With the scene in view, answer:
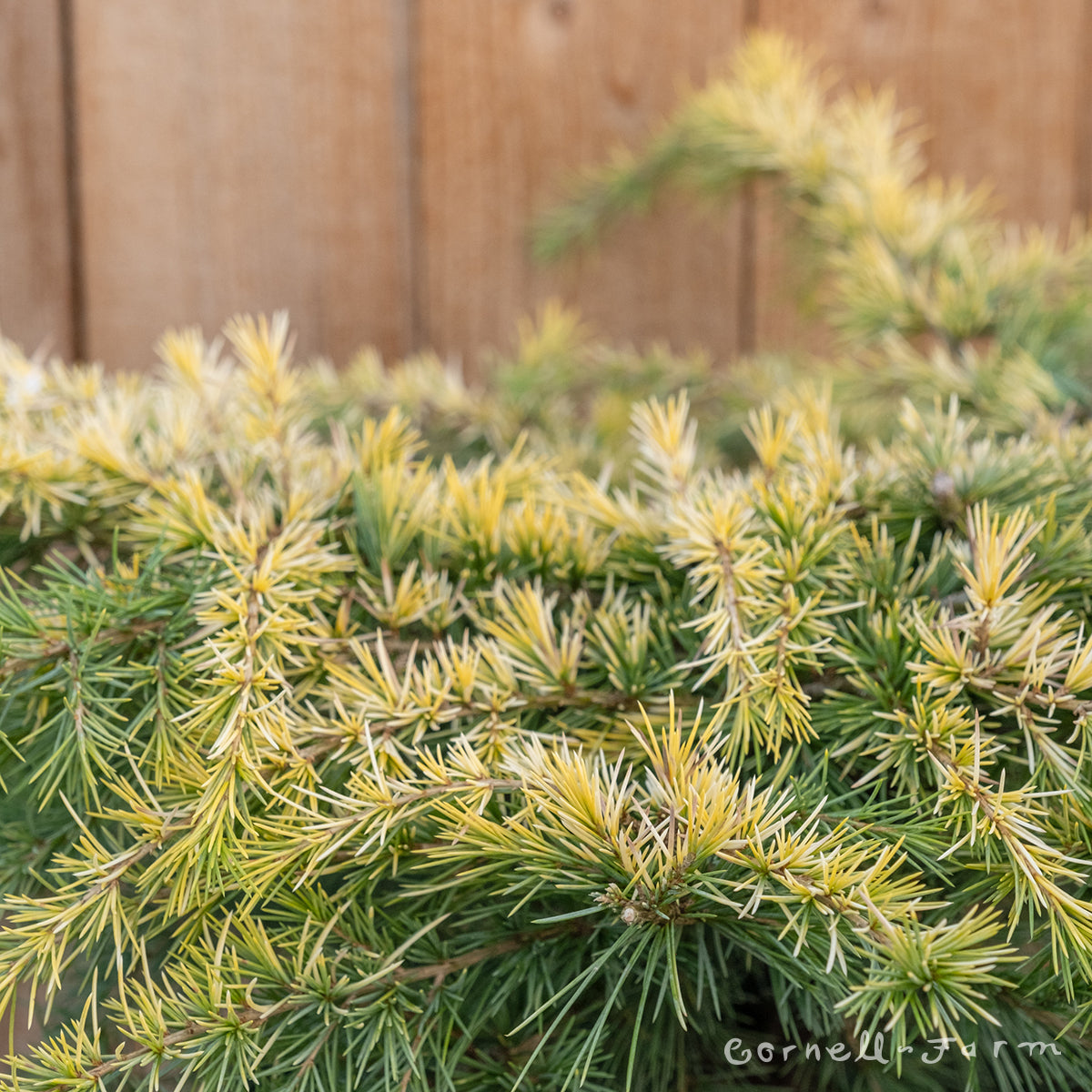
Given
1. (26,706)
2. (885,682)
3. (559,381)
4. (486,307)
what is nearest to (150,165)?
(486,307)

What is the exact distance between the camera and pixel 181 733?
319mm

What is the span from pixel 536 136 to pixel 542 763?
728 millimetres

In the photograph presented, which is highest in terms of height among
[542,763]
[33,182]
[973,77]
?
[973,77]

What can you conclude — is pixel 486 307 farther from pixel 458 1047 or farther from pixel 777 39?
pixel 458 1047

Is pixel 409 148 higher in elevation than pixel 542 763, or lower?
higher

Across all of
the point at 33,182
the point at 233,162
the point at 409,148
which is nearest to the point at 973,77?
the point at 409,148

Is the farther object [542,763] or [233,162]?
[233,162]

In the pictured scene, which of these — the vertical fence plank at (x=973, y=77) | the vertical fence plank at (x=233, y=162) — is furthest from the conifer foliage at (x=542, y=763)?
the vertical fence plank at (x=973, y=77)

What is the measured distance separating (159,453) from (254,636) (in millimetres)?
145

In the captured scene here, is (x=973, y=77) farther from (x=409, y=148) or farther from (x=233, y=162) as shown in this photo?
(x=233, y=162)

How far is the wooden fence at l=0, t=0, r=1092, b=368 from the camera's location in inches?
31.9

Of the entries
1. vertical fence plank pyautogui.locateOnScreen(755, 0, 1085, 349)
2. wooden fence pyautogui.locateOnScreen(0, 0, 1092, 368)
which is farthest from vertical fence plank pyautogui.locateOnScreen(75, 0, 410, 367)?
vertical fence plank pyautogui.locateOnScreen(755, 0, 1085, 349)

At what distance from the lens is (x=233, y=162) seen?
0.83 meters

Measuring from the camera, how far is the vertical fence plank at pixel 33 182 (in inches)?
30.9
